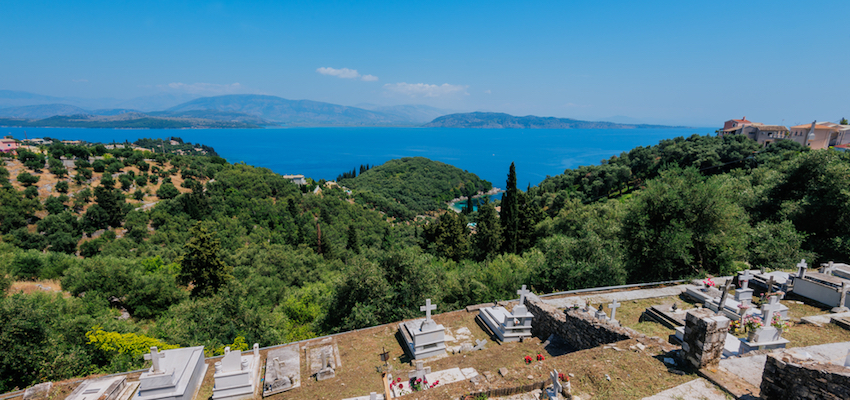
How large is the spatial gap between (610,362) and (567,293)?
6.14 m

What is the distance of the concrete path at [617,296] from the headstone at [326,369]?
301 inches

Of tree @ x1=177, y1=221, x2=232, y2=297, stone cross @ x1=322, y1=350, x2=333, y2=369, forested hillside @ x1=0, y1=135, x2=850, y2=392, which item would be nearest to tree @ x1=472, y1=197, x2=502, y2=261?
forested hillside @ x1=0, y1=135, x2=850, y2=392

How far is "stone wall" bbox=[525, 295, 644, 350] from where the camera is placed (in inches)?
349

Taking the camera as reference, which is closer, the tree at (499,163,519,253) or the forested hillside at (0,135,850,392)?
the forested hillside at (0,135,850,392)

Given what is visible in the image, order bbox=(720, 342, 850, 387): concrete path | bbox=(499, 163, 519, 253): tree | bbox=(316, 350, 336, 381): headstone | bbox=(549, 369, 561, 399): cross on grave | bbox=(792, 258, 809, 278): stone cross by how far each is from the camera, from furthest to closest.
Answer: bbox=(499, 163, 519, 253): tree → bbox=(792, 258, 809, 278): stone cross → bbox=(316, 350, 336, 381): headstone → bbox=(720, 342, 850, 387): concrete path → bbox=(549, 369, 561, 399): cross on grave

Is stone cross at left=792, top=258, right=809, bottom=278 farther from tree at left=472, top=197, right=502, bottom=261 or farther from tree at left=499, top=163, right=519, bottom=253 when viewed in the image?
tree at left=499, top=163, right=519, bottom=253

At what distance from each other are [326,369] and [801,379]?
957 cm

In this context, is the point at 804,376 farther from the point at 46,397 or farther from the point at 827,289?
the point at 46,397

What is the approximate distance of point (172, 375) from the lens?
7.48 meters

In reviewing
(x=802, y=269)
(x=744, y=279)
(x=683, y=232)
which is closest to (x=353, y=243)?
(x=683, y=232)

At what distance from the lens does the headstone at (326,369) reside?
29.0 ft

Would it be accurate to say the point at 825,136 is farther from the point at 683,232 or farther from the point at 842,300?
the point at 842,300

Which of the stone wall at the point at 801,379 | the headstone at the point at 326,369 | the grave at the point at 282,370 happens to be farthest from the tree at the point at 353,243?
the stone wall at the point at 801,379

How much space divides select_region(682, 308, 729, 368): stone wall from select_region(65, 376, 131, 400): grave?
12.4 meters
